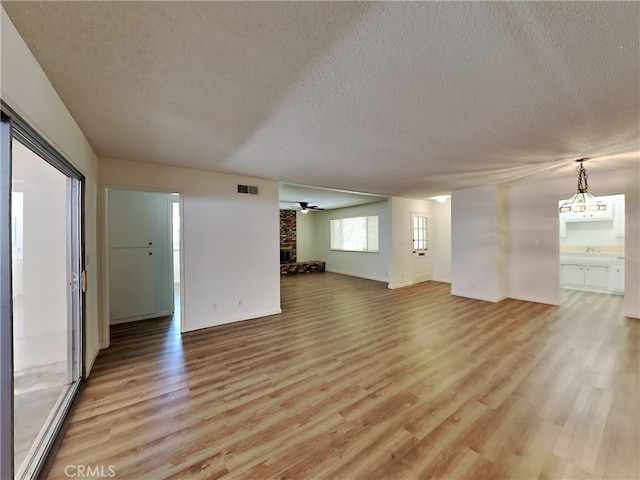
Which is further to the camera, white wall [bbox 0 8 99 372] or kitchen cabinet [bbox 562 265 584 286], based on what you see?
kitchen cabinet [bbox 562 265 584 286]

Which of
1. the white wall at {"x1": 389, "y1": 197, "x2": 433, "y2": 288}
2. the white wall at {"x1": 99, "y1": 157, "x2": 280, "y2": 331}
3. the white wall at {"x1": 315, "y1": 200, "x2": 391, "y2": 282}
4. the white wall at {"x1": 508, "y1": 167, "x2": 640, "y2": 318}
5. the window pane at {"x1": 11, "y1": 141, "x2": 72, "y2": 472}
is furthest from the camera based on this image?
the white wall at {"x1": 315, "y1": 200, "x2": 391, "y2": 282}

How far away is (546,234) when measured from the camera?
4941 millimetres

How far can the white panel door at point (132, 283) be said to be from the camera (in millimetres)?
4102

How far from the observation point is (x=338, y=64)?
58.8 inches

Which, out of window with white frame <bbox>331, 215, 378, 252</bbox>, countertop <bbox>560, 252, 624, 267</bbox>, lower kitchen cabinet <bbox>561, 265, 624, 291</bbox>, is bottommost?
lower kitchen cabinet <bbox>561, 265, 624, 291</bbox>

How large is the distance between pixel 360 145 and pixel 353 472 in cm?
280

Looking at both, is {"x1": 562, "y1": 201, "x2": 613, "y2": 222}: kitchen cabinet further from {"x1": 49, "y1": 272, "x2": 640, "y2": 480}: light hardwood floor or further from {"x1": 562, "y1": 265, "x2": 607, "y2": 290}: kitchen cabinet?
{"x1": 49, "y1": 272, "x2": 640, "y2": 480}: light hardwood floor

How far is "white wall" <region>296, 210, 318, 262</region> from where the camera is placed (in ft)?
33.0

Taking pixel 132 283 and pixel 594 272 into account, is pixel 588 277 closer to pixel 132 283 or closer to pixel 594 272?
pixel 594 272

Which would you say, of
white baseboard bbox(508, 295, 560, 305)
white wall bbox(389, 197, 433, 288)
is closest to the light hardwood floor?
white baseboard bbox(508, 295, 560, 305)

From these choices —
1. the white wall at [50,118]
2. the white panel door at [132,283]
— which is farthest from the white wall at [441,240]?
the white wall at [50,118]

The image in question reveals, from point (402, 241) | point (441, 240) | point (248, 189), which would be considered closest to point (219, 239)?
point (248, 189)

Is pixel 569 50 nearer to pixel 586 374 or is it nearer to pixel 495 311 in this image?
pixel 586 374

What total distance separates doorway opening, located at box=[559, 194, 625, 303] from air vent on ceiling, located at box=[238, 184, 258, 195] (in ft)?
20.8
